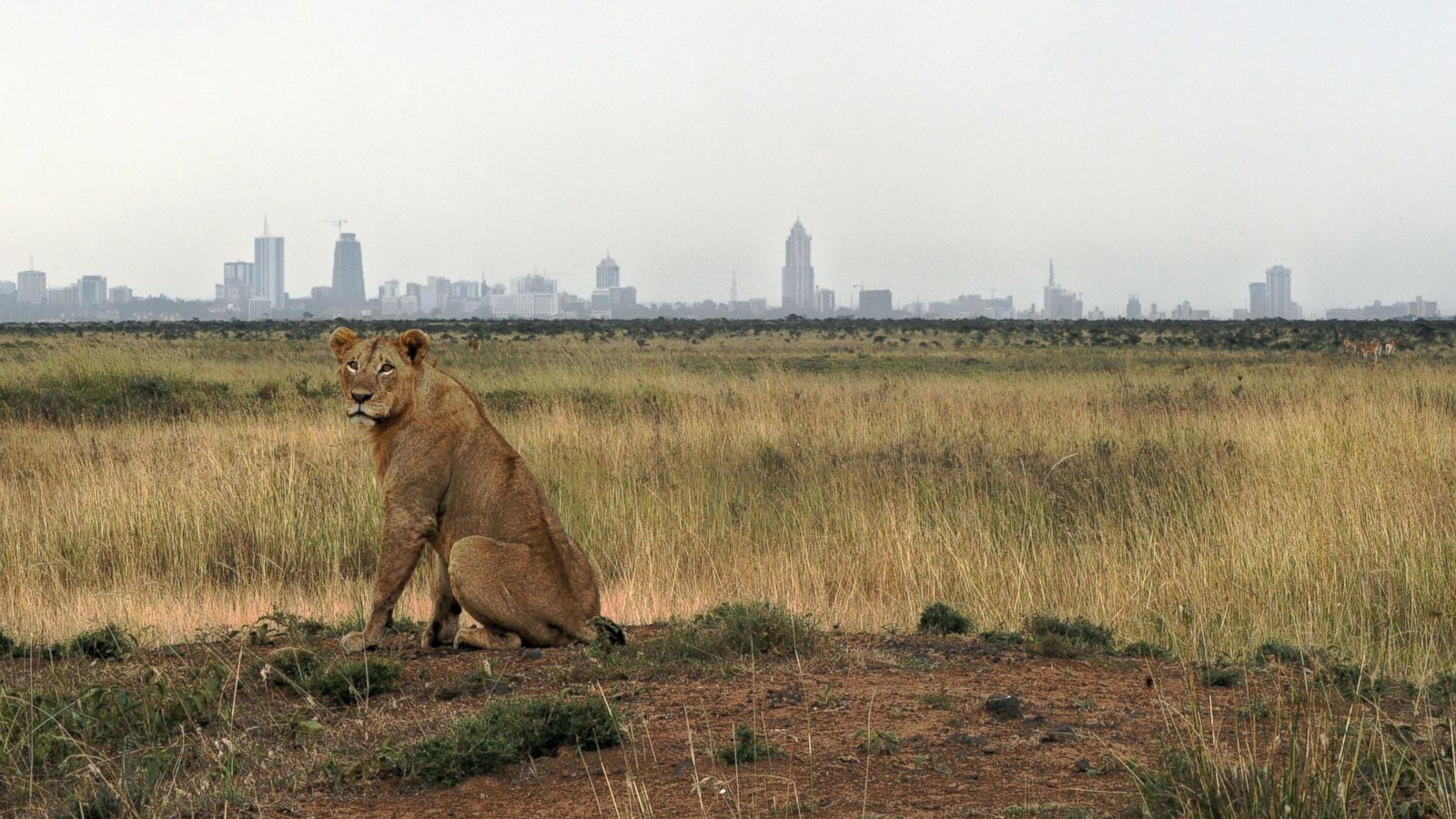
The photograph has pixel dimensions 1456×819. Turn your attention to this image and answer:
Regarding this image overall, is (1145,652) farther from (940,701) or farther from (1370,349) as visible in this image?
(1370,349)

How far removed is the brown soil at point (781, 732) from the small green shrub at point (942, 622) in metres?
0.90

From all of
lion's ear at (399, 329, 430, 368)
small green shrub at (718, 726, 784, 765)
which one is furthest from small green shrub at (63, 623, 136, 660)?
small green shrub at (718, 726, 784, 765)

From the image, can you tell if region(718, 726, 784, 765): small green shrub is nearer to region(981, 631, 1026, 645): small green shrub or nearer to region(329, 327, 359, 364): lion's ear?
region(981, 631, 1026, 645): small green shrub

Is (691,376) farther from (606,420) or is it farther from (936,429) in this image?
(936,429)

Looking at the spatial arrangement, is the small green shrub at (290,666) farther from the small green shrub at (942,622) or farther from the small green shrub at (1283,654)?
the small green shrub at (1283,654)

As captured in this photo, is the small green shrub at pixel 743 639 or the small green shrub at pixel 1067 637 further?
the small green shrub at pixel 1067 637

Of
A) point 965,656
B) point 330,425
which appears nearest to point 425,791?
point 965,656

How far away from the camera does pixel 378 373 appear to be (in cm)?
662

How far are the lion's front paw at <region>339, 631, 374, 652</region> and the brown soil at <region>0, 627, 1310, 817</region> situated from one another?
0.10m

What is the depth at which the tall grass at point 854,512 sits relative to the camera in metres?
9.20

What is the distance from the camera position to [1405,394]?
69.6 ft

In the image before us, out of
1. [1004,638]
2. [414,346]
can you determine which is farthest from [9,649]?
[1004,638]

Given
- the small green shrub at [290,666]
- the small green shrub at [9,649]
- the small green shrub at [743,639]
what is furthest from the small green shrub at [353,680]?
the small green shrub at [9,649]

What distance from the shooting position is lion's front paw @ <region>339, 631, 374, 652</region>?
6.66 m
